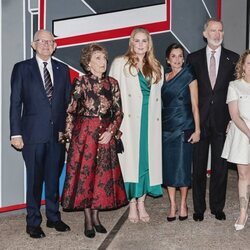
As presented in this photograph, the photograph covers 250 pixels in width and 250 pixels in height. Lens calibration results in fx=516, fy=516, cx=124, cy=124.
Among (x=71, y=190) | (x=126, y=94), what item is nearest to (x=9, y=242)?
(x=71, y=190)

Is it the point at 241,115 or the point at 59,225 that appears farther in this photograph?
the point at 59,225

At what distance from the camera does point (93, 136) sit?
4418mm

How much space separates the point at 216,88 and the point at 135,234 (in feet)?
5.09

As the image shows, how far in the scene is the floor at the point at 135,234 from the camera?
439 centimetres

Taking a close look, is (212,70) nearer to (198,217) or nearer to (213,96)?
(213,96)

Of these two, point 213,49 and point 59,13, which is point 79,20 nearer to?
point 59,13

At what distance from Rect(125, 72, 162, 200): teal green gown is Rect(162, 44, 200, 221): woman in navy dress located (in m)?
0.18

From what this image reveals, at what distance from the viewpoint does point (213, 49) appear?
490 cm

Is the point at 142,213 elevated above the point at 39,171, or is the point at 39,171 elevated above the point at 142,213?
the point at 39,171

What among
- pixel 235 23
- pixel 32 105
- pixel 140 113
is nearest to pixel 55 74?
pixel 32 105

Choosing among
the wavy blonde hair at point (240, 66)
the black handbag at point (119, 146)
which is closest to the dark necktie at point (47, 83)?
the black handbag at point (119, 146)

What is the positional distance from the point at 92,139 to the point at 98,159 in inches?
7.4

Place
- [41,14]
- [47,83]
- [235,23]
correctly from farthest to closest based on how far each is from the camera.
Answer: [235,23], [41,14], [47,83]

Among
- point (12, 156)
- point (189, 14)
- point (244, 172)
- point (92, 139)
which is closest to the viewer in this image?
point (92, 139)
